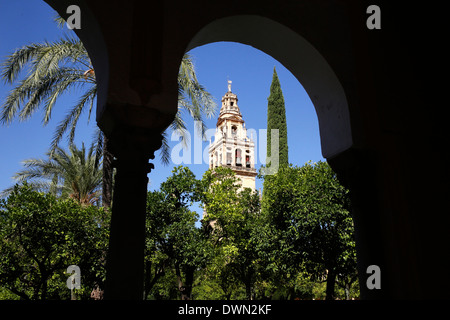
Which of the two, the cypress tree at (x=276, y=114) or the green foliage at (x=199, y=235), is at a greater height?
the cypress tree at (x=276, y=114)

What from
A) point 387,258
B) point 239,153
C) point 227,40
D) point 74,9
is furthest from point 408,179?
point 239,153

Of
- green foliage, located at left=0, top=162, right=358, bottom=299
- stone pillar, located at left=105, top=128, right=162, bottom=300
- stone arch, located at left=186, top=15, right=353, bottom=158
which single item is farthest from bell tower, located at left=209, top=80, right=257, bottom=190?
stone pillar, located at left=105, top=128, right=162, bottom=300

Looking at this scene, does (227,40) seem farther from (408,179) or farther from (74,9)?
(408,179)

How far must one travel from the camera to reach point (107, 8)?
123 inches

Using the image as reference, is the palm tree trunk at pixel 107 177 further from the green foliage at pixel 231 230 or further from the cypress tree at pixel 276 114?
the cypress tree at pixel 276 114

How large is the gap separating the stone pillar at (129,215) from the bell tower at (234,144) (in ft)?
154

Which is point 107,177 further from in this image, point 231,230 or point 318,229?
point 231,230

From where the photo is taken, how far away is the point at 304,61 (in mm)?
4070

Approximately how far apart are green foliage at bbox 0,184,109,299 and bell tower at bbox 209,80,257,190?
38.9 meters

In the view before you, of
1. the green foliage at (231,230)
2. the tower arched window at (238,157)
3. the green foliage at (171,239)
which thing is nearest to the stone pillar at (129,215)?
the green foliage at (171,239)

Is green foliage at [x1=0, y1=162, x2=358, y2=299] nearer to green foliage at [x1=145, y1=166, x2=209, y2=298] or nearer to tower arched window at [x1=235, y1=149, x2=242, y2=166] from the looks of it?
green foliage at [x1=145, y1=166, x2=209, y2=298]

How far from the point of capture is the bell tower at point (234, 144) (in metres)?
51.1

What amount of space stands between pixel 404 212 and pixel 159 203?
41.2ft

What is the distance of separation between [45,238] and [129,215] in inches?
365
